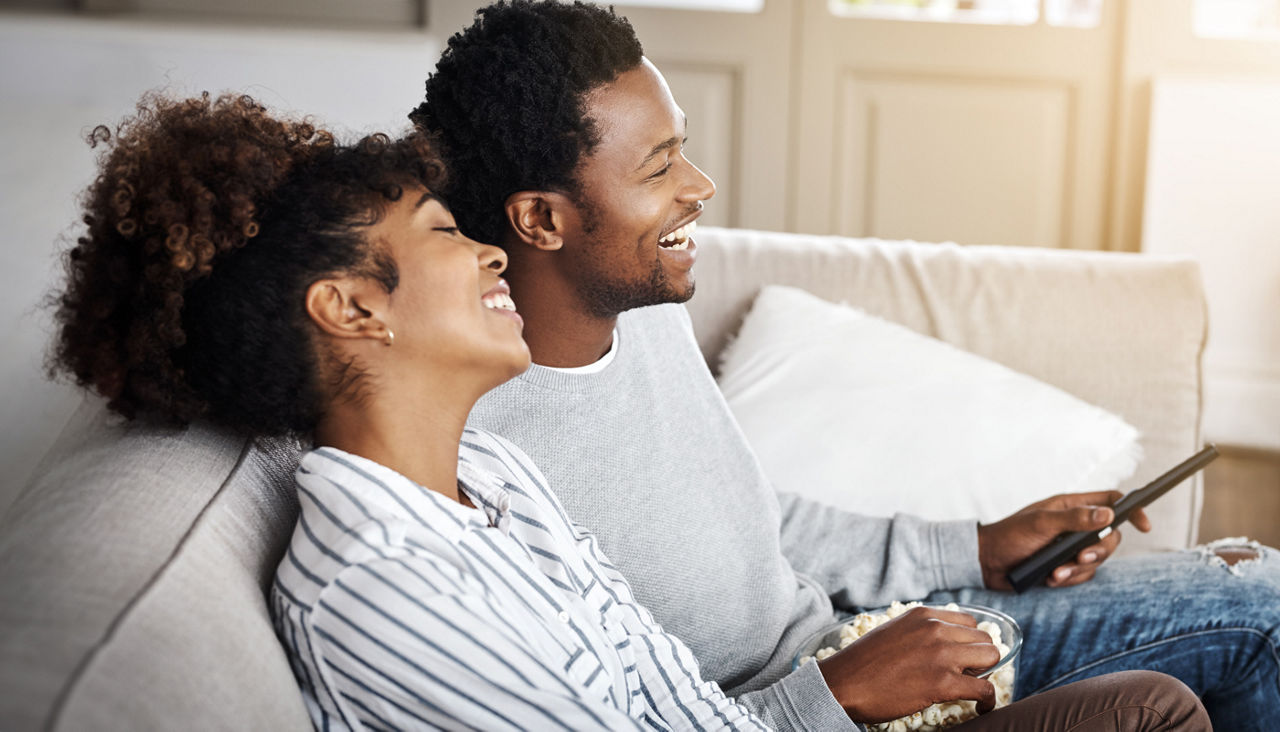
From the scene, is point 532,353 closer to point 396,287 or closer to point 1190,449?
point 396,287

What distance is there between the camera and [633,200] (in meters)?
1.12

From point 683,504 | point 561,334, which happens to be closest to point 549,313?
point 561,334

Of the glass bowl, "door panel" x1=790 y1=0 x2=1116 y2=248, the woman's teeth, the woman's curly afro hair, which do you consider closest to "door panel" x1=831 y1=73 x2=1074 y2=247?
"door panel" x1=790 y1=0 x2=1116 y2=248

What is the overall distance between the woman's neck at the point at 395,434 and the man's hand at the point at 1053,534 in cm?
74

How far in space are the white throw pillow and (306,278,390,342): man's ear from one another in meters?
0.88

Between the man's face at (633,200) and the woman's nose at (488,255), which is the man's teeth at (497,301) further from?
the man's face at (633,200)

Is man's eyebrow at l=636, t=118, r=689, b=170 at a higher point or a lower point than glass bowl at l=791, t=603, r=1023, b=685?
higher

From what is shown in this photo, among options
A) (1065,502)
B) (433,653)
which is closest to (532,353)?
(433,653)

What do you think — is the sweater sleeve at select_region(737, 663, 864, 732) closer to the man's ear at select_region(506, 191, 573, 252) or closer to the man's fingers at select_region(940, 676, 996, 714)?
the man's fingers at select_region(940, 676, 996, 714)

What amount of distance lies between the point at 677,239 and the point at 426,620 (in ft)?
1.95

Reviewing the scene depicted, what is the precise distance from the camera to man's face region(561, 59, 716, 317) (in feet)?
3.60

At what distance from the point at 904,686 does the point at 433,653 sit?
1.48ft

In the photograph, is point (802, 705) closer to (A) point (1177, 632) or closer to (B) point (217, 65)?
(A) point (1177, 632)

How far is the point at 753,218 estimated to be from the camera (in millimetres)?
3566
